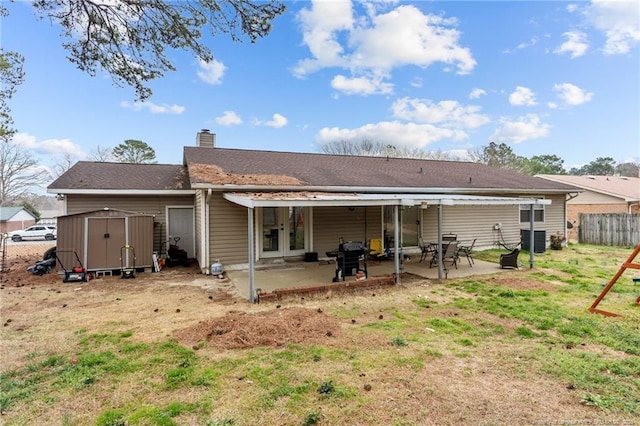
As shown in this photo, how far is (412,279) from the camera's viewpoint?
7.81 meters

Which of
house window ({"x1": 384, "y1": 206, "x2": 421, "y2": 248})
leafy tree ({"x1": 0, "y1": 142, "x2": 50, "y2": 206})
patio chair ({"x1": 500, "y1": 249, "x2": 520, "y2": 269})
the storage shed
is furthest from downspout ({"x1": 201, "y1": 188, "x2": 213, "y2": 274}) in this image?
leafy tree ({"x1": 0, "y1": 142, "x2": 50, "y2": 206})

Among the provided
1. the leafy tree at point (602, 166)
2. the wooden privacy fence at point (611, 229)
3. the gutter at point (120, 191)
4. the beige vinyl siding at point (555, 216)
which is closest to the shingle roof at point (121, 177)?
the gutter at point (120, 191)

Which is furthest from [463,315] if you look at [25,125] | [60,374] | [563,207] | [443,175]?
[25,125]

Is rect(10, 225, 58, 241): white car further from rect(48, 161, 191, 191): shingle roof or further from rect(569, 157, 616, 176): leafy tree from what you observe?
rect(569, 157, 616, 176): leafy tree

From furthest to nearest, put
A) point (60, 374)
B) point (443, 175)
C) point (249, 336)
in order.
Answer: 1. point (443, 175)
2. point (249, 336)
3. point (60, 374)

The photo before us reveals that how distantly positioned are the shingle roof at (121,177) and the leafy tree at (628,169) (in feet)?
178

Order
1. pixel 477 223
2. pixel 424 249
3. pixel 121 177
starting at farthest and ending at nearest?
1. pixel 477 223
2. pixel 121 177
3. pixel 424 249

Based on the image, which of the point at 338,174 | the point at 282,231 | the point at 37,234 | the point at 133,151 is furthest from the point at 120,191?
the point at 133,151

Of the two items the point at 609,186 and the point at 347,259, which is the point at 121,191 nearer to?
the point at 347,259

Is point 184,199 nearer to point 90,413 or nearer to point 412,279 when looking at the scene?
point 412,279

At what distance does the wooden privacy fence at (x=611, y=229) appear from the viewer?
13672 millimetres

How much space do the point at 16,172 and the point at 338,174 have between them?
135 feet

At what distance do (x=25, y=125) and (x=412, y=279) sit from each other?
39.8 feet

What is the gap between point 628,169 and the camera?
1754 inches
